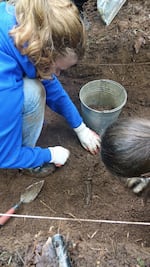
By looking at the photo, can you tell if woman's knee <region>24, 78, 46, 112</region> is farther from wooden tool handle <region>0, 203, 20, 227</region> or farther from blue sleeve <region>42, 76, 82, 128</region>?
→ wooden tool handle <region>0, 203, 20, 227</region>

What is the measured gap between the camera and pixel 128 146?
1.83 metres

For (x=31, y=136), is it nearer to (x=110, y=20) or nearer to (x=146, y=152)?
(x=146, y=152)

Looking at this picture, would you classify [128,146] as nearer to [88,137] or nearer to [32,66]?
[32,66]

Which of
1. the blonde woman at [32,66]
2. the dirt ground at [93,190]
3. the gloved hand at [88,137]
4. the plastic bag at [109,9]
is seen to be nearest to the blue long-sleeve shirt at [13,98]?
the blonde woman at [32,66]

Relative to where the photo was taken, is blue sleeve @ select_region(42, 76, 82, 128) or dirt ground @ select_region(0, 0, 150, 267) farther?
blue sleeve @ select_region(42, 76, 82, 128)

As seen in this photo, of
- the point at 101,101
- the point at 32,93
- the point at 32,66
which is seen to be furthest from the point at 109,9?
the point at 32,66

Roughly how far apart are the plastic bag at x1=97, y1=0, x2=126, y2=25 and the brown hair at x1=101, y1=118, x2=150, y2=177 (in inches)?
59.4

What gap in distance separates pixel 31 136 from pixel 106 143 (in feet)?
2.34

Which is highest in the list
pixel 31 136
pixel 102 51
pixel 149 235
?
pixel 31 136

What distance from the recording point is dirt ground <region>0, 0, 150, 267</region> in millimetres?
1947

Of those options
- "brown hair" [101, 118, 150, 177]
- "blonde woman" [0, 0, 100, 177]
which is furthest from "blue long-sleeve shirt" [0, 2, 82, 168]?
"brown hair" [101, 118, 150, 177]

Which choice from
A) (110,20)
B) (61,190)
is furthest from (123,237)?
(110,20)

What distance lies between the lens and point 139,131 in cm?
185

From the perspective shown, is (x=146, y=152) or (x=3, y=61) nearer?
(x=146, y=152)
